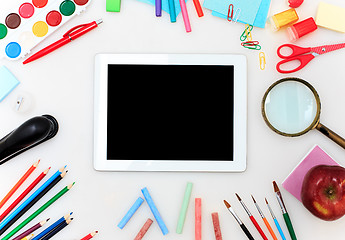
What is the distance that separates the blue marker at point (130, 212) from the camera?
910 mm

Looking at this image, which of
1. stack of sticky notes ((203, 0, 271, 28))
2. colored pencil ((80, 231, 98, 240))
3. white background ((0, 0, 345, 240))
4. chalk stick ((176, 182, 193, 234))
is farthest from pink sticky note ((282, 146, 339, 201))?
colored pencil ((80, 231, 98, 240))

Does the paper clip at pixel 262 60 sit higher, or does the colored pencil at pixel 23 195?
the paper clip at pixel 262 60

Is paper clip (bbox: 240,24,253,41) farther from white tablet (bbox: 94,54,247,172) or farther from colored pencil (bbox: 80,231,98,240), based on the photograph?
colored pencil (bbox: 80,231,98,240)

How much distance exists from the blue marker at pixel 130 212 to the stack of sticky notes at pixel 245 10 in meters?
0.49

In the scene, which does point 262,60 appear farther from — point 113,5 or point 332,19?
point 113,5

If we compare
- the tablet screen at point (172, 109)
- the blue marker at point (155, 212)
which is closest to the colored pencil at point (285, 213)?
the tablet screen at point (172, 109)

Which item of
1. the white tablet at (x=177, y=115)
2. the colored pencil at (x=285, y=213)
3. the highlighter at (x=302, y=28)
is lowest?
the colored pencil at (x=285, y=213)

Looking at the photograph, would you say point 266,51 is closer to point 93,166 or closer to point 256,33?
point 256,33

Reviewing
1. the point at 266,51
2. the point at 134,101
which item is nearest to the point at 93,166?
the point at 134,101

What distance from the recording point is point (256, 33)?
3.04ft

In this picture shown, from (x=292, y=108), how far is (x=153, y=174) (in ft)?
1.20

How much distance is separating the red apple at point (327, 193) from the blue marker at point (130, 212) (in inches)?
15.3

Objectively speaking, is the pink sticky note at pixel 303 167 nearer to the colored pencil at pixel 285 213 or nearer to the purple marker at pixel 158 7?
the colored pencil at pixel 285 213

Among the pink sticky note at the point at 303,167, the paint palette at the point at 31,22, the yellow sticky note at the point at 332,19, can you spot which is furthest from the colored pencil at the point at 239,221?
the paint palette at the point at 31,22
